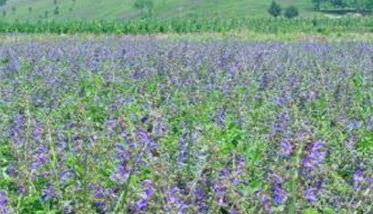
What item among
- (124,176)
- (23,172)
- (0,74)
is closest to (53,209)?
(23,172)

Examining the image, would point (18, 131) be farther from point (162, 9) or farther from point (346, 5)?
point (162, 9)

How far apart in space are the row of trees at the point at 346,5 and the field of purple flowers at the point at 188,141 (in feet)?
315

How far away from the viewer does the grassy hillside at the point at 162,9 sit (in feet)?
419

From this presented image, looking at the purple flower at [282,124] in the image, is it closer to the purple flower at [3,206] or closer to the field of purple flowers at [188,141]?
the field of purple flowers at [188,141]

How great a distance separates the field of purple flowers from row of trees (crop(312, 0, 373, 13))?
96095 mm

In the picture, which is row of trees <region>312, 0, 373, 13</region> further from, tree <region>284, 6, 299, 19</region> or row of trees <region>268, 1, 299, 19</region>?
tree <region>284, 6, 299, 19</region>

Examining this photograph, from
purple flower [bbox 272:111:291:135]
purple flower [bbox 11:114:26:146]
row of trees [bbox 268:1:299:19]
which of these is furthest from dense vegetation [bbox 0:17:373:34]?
row of trees [bbox 268:1:299:19]

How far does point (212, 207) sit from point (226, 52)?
458 inches

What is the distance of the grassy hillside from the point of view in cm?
12762

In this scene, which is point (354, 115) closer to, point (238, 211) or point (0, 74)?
point (238, 211)

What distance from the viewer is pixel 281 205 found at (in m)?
3.60

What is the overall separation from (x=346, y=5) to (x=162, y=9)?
109ft

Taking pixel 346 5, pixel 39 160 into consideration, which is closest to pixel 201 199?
pixel 39 160

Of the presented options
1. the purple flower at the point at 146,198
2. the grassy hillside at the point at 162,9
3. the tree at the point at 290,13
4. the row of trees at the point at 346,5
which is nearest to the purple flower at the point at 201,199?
the purple flower at the point at 146,198
